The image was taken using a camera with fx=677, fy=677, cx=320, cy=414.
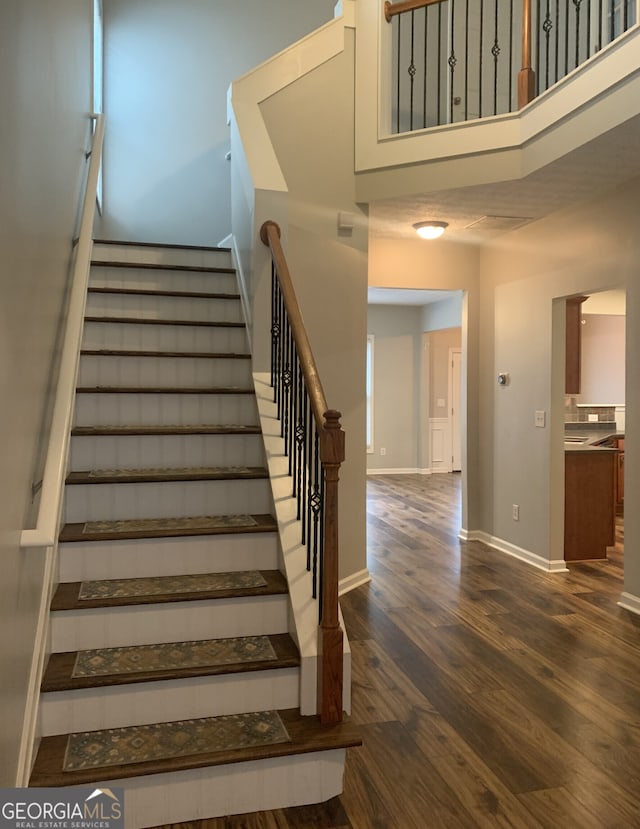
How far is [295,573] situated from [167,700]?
668 millimetres

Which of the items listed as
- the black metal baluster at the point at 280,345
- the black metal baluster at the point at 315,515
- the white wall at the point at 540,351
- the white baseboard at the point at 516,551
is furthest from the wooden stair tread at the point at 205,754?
the white baseboard at the point at 516,551

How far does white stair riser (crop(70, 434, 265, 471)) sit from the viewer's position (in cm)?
328

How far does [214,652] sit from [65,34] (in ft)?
9.72

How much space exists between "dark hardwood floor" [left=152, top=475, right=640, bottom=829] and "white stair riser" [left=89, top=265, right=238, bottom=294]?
7.60 ft

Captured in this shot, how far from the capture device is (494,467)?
6062 mm

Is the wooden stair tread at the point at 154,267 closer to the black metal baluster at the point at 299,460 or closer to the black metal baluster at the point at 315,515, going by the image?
the black metal baluster at the point at 299,460

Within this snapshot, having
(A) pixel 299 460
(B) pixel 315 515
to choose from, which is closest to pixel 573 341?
(A) pixel 299 460

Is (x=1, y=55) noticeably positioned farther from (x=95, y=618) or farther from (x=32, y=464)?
(x=95, y=618)

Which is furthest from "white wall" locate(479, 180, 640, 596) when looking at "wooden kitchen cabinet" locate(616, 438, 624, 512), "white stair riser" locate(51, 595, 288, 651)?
"white stair riser" locate(51, 595, 288, 651)

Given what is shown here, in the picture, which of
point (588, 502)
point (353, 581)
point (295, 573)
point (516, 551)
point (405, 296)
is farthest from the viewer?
point (405, 296)

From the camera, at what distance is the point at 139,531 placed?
2.86 m

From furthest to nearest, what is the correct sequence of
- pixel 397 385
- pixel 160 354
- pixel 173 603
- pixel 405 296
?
pixel 397 385 → pixel 405 296 → pixel 160 354 → pixel 173 603

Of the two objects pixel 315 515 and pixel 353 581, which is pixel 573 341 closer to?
pixel 353 581

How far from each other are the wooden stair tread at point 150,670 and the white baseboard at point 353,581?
2.10 meters
